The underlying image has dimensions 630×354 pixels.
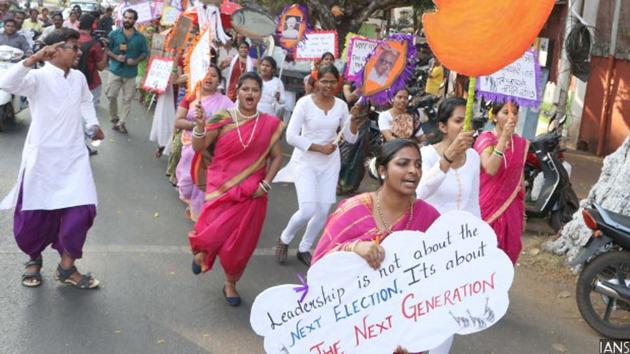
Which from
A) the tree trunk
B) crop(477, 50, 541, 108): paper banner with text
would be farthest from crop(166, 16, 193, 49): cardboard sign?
the tree trunk

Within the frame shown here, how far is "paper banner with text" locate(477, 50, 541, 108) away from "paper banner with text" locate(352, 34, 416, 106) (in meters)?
1.76

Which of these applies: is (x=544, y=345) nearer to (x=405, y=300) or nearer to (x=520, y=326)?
(x=520, y=326)

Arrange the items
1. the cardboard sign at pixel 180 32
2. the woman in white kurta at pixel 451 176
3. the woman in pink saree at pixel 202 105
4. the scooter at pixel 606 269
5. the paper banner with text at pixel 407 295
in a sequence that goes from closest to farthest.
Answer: the paper banner with text at pixel 407 295 → the woman in white kurta at pixel 451 176 → the scooter at pixel 606 269 → the woman in pink saree at pixel 202 105 → the cardboard sign at pixel 180 32

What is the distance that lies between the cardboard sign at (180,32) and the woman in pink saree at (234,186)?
2.86m

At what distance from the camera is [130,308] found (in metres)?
4.73

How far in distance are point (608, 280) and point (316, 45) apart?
5669 millimetres

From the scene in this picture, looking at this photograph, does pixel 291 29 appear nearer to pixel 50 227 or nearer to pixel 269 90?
pixel 269 90

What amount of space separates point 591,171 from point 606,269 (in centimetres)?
605

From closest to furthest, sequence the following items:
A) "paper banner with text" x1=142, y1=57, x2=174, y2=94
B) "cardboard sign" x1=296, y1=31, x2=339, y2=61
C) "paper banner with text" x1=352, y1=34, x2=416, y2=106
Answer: "paper banner with text" x1=352, y1=34, x2=416, y2=106
"cardboard sign" x1=296, y1=31, x2=339, y2=61
"paper banner with text" x1=142, y1=57, x2=174, y2=94

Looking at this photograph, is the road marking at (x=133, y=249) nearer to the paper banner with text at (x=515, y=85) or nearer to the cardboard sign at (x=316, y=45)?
the paper banner with text at (x=515, y=85)

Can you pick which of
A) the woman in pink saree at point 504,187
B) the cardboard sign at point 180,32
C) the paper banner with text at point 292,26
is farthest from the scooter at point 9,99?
the woman in pink saree at point 504,187

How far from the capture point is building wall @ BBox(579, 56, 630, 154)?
36.2 ft

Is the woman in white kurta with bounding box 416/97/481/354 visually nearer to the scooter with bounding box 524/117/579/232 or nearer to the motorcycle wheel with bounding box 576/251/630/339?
the motorcycle wheel with bounding box 576/251/630/339

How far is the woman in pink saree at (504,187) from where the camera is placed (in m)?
4.58
